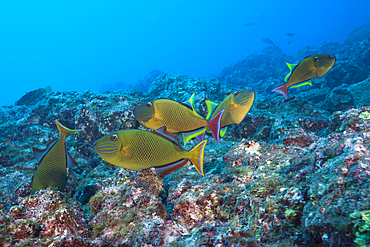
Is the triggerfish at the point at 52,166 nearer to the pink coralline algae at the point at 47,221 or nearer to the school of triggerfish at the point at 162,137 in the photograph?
the school of triggerfish at the point at 162,137

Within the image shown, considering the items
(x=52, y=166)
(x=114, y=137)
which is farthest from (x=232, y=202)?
(x=52, y=166)

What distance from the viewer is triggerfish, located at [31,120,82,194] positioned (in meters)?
2.04

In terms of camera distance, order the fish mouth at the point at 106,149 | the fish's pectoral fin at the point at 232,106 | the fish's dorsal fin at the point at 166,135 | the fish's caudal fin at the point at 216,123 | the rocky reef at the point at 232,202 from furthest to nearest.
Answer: the fish's pectoral fin at the point at 232,106 < the fish's caudal fin at the point at 216,123 < the fish's dorsal fin at the point at 166,135 < the fish mouth at the point at 106,149 < the rocky reef at the point at 232,202

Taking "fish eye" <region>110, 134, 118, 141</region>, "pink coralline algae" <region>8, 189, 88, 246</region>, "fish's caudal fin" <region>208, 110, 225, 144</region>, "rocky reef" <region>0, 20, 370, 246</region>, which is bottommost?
"rocky reef" <region>0, 20, 370, 246</region>

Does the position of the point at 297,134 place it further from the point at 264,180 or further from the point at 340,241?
the point at 340,241

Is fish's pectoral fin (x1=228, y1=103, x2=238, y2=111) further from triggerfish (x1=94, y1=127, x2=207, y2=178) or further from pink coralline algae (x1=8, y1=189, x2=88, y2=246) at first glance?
pink coralline algae (x1=8, y1=189, x2=88, y2=246)

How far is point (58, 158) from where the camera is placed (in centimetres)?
211

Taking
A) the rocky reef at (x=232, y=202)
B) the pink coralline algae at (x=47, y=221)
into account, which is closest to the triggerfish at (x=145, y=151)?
the rocky reef at (x=232, y=202)

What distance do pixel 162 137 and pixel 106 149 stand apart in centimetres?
49

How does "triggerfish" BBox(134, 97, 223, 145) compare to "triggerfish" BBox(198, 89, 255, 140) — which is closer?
"triggerfish" BBox(134, 97, 223, 145)

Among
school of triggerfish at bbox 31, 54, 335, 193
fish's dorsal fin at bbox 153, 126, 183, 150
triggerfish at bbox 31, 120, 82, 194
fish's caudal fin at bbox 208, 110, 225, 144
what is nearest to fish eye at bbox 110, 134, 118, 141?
school of triggerfish at bbox 31, 54, 335, 193

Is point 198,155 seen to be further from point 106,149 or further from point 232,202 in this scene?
point 106,149

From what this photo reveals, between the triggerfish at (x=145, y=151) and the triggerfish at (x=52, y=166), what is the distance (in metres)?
0.87

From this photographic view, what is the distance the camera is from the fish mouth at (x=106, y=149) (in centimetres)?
142
